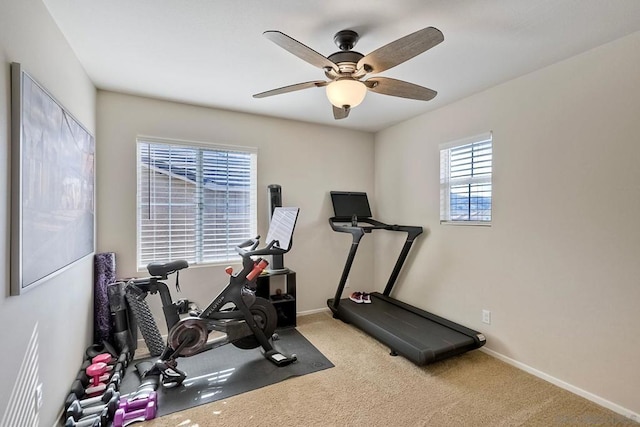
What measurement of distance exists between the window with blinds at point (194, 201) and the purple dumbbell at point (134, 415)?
59.6 inches

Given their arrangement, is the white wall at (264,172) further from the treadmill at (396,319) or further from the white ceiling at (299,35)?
the white ceiling at (299,35)

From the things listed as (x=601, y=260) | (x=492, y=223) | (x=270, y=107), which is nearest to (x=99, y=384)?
(x=270, y=107)

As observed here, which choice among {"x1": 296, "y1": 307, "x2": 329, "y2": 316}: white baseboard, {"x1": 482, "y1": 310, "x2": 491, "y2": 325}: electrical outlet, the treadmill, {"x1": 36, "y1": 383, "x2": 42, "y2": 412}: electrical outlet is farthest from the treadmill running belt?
{"x1": 36, "y1": 383, "x2": 42, "y2": 412}: electrical outlet

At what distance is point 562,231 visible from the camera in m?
2.36

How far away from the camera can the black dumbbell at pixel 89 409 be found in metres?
1.86

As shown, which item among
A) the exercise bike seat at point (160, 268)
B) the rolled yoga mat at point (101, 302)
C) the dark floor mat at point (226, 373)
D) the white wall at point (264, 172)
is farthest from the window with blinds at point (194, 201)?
the dark floor mat at point (226, 373)

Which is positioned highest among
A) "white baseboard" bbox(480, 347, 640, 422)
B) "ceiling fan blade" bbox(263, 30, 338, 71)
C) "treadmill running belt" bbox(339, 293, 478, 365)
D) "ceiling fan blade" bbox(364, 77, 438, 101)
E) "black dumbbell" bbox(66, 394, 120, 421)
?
"ceiling fan blade" bbox(263, 30, 338, 71)

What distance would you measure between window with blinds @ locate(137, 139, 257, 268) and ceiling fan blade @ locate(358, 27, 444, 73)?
7.06 feet

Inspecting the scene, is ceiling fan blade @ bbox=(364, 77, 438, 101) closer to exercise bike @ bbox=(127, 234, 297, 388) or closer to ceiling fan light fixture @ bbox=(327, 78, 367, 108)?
ceiling fan light fixture @ bbox=(327, 78, 367, 108)

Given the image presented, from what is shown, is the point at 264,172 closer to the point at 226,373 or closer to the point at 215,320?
the point at 215,320

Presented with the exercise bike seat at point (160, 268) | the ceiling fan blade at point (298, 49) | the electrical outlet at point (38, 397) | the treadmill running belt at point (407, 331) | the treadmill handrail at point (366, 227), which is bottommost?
the treadmill running belt at point (407, 331)

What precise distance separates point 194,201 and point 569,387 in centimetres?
380

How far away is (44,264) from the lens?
5.30ft

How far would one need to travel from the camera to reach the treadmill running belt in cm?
255
